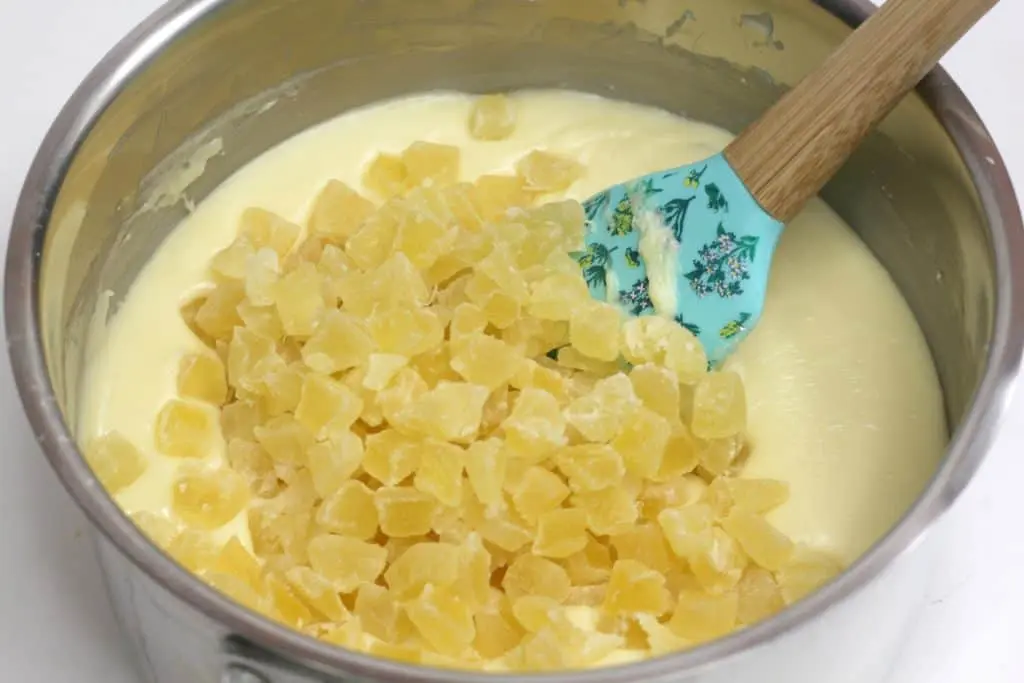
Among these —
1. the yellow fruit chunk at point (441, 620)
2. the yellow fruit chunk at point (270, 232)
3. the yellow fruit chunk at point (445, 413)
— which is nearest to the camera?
the yellow fruit chunk at point (441, 620)

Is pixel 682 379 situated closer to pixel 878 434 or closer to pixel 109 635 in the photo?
pixel 878 434

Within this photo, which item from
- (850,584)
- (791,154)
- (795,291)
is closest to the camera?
(850,584)

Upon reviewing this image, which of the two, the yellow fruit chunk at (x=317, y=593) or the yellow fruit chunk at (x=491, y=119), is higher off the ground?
the yellow fruit chunk at (x=491, y=119)

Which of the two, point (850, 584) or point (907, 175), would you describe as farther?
point (907, 175)

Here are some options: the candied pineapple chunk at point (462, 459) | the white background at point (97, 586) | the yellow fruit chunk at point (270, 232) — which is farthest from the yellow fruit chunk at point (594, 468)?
the yellow fruit chunk at point (270, 232)

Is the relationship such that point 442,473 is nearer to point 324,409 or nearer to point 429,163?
point 324,409

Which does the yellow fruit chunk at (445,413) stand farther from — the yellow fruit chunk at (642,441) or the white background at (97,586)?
the white background at (97,586)

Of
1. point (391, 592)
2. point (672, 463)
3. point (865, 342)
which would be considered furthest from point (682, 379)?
point (391, 592)
